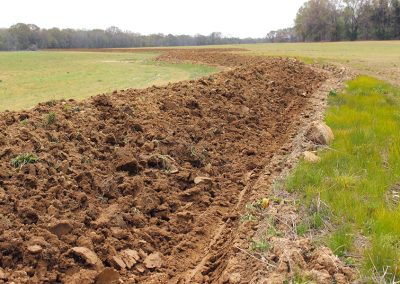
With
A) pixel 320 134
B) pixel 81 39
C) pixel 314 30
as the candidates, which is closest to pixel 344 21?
pixel 314 30

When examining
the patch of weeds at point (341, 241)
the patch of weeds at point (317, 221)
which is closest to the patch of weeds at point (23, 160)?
the patch of weeds at point (317, 221)

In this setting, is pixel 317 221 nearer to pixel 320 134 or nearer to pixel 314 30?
pixel 320 134

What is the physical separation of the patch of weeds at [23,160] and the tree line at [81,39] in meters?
95.8

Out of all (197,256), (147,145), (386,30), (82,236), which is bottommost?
(197,256)

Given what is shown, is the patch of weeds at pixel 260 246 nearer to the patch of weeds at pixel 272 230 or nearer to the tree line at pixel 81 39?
the patch of weeds at pixel 272 230

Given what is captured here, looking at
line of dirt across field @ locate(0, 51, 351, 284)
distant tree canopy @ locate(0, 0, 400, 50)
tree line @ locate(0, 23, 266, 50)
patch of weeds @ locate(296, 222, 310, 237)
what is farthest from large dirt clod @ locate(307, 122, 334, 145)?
tree line @ locate(0, 23, 266, 50)

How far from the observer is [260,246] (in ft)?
12.0

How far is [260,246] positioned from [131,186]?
2.02 m

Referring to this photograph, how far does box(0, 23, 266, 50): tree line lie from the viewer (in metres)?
96.2

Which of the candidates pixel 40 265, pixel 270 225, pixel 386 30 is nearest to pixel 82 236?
pixel 40 265

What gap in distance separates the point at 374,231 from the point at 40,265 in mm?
2901

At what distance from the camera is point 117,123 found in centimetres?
687

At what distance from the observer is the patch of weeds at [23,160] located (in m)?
4.89

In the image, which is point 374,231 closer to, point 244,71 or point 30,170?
point 30,170
